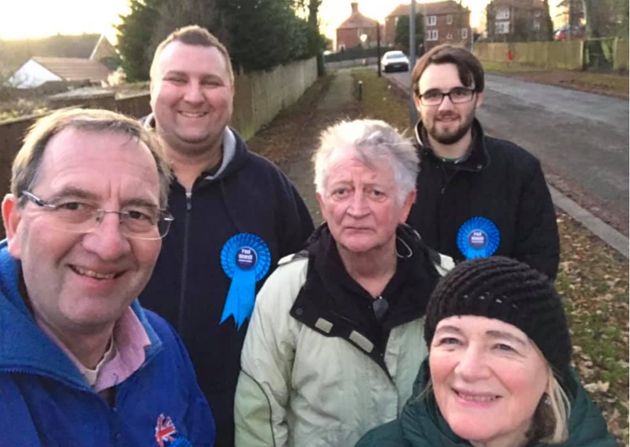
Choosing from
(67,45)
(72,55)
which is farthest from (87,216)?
(67,45)

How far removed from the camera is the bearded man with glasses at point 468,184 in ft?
10.6

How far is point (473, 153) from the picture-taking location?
324 cm

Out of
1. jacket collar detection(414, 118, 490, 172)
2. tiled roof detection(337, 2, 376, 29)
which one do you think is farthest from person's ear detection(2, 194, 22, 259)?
tiled roof detection(337, 2, 376, 29)

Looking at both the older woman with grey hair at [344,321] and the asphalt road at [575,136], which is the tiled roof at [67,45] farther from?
the older woman with grey hair at [344,321]

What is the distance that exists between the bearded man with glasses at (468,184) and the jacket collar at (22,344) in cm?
196

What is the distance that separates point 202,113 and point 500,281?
5.20 feet

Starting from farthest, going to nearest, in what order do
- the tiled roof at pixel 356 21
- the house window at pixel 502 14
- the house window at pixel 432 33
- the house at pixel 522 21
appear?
the tiled roof at pixel 356 21
the house window at pixel 432 33
the house window at pixel 502 14
the house at pixel 522 21

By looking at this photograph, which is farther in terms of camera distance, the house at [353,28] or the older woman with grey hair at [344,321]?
the house at [353,28]

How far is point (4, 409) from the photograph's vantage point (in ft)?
4.95

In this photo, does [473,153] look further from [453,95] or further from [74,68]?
[74,68]

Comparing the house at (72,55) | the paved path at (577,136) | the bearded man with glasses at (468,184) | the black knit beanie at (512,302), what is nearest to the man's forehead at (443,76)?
the bearded man with glasses at (468,184)

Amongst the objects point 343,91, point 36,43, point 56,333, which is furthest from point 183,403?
point 36,43

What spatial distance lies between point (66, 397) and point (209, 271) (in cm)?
123

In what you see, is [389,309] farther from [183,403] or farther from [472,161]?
[472,161]
